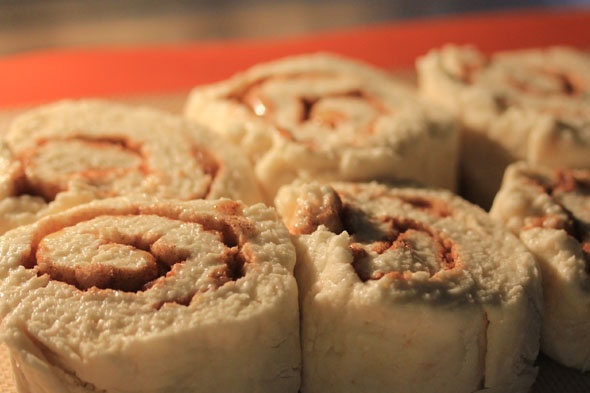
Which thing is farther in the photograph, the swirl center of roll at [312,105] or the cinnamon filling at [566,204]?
the swirl center of roll at [312,105]

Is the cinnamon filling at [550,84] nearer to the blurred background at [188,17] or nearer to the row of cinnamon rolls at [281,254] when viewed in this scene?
the row of cinnamon rolls at [281,254]

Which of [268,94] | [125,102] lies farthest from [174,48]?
[268,94]

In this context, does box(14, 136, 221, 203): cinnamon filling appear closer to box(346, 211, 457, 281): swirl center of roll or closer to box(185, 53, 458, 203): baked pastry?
box(185, 53, 458, 203): baked pastry

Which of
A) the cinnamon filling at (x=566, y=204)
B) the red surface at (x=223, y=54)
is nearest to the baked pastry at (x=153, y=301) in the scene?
the cinnamon filling at (x=566, y=204)

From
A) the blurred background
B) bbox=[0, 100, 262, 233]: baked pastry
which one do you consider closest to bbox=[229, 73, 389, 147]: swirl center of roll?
bbox=[0, 100, 262, 233]: baked pastry

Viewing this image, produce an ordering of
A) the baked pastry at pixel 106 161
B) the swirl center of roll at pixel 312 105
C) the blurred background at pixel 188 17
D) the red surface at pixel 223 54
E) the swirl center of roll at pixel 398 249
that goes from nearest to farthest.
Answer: the swirl center of roll at pixel 398 249
the baked pastry at pixel 106 161
the swirl center of roll at pixel 312 105
the red surface at pixel 223 54
the blurred background at pixel 188 17

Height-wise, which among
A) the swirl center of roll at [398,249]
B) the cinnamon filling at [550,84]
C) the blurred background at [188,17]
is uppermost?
the cinnamon filling at [550,84]
